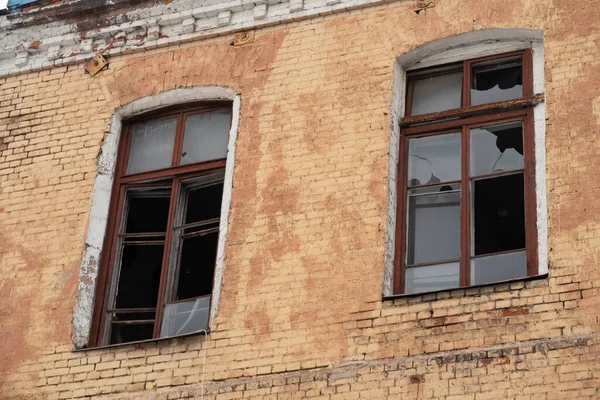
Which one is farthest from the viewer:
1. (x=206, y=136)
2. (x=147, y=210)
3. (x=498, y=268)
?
(x=206, y=136)

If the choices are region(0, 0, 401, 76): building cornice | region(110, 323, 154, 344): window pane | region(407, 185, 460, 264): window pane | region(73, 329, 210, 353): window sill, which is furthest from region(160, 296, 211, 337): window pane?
region(0, 0, 401, 76): building cornice

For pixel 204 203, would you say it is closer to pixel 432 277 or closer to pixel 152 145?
pixel 152 145

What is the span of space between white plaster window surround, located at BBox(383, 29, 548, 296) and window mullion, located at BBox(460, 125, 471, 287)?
0.51 meters

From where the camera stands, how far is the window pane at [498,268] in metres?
10.2

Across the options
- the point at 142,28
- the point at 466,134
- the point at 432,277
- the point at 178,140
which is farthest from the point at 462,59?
the point at 142,28

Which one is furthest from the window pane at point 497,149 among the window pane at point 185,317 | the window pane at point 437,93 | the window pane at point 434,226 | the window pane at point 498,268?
the window pane at point 185,317

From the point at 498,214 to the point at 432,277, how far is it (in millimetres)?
664

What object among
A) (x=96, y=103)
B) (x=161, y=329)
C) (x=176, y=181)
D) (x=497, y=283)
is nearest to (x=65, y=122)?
(x=96, y=103)

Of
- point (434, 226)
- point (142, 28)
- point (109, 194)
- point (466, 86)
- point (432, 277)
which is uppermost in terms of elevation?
point (142, 28)

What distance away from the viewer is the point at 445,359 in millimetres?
9758

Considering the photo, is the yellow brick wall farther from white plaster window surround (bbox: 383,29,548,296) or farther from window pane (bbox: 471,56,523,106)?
window pane (bbox: 471,56,523,106)

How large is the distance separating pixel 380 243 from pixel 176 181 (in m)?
2.14

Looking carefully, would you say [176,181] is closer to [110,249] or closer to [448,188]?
[110,249]

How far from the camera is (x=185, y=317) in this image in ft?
36.5
